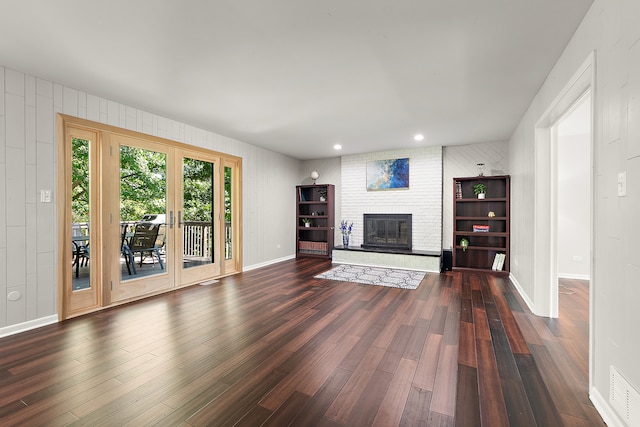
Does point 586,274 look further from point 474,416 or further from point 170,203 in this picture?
point 170,203

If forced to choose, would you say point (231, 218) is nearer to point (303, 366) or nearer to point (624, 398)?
point (303, 366)

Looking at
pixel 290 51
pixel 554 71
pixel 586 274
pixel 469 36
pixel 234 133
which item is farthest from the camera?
pixel 234 133

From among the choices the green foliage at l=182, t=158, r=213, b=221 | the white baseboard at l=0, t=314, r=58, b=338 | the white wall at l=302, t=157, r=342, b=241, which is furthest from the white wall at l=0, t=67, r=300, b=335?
the white wall at l=302, t=157, r=342, b=241

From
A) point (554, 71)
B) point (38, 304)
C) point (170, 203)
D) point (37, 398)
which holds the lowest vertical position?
point (37, 398)

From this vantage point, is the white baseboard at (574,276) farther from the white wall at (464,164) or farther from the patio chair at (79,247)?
the patio chair at (79,247)

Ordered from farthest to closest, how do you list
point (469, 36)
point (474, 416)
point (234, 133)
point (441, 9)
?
point (234, 133)
point (469, 36)
point (441, 9)
point (474, 416)

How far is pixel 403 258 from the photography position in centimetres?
566

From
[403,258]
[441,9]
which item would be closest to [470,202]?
[403,258]

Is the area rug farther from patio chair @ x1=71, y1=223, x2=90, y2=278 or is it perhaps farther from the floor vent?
patio chair @ x1=71, y1=223, x2=90, y2=278

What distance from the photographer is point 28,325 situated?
2.80 m

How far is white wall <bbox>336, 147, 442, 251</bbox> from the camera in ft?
19.8

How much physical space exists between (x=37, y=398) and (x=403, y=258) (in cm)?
515

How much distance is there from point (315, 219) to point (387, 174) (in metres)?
2.12

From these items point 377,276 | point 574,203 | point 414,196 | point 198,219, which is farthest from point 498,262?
point 198,219
